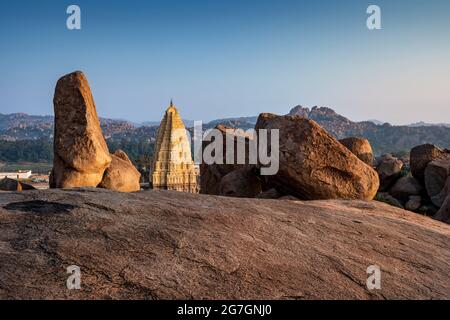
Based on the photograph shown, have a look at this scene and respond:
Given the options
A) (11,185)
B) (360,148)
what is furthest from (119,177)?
(360,148)

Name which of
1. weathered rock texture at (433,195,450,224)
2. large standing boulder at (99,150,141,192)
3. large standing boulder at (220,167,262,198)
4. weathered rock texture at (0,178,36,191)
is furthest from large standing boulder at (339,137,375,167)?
weathered rock texture at (0,178,36,191)

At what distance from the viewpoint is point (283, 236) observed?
18.4 feet

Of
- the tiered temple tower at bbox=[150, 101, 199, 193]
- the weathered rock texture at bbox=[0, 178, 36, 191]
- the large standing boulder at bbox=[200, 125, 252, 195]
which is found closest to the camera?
the weathered rock texture at bbox=[0, 178, 36, 191]

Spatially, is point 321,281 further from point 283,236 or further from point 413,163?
point 413,163

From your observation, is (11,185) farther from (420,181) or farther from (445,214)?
(420,181)

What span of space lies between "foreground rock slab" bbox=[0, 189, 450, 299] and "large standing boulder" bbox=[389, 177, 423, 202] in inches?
431

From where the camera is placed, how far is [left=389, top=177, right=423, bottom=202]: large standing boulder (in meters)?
17.2

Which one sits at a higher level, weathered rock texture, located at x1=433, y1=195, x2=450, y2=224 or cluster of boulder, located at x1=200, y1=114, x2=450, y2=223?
cluster of boulder, located at x1=200, y1=114, x2=450, y2=223

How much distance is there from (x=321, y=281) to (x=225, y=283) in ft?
3.45

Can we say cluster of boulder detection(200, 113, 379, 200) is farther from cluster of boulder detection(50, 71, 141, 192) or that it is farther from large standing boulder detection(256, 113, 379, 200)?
cluster of boulder detection(50, 71, 141, 192)

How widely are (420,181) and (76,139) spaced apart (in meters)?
13.7
